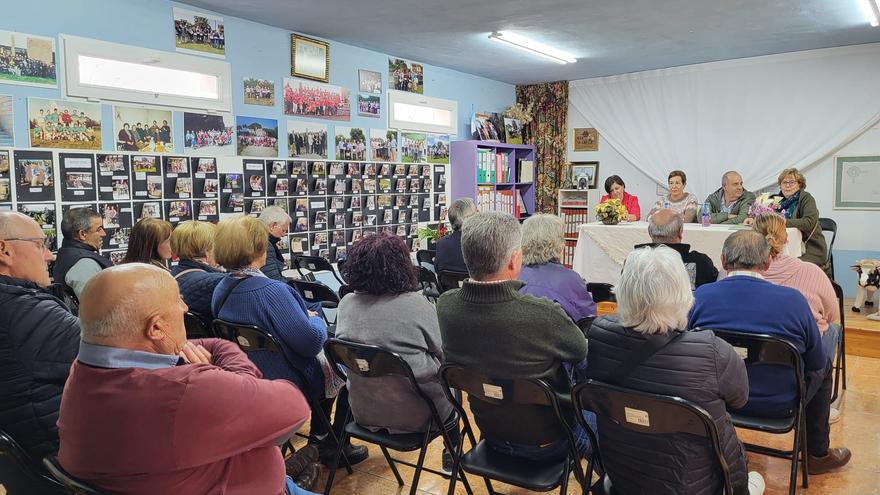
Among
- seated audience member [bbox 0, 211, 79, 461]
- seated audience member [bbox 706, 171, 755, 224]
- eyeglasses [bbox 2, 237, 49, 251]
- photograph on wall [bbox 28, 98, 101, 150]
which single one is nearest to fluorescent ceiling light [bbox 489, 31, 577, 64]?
seated audience member [bbox 706, 171, 755, 224]

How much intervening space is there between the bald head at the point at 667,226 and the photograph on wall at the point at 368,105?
344 centimetres

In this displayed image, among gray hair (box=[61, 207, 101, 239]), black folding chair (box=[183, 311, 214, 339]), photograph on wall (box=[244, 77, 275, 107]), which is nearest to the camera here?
black folding chair (box=[183, 311, 214, 339])

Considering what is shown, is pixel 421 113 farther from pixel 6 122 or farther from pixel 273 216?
pixel 6 122

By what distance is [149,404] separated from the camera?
120 cm

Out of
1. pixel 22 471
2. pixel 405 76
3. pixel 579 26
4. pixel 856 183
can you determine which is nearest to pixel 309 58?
pixel 405 76

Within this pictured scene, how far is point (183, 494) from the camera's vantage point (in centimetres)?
127

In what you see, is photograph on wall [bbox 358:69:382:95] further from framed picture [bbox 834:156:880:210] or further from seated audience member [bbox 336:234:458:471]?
Result: framed picture [bbox 834:156:880:210]

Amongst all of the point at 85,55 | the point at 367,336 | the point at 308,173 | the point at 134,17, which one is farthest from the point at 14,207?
the point at 367,336

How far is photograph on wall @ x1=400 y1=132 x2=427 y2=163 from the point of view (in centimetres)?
666

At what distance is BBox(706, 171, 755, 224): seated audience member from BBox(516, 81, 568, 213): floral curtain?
295cm

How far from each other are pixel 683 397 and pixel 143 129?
160 inches

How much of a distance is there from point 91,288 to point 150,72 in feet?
11.9

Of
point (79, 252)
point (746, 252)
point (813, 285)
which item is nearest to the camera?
point (746, 252)

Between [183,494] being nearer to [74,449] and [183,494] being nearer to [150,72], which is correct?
[74,449]
